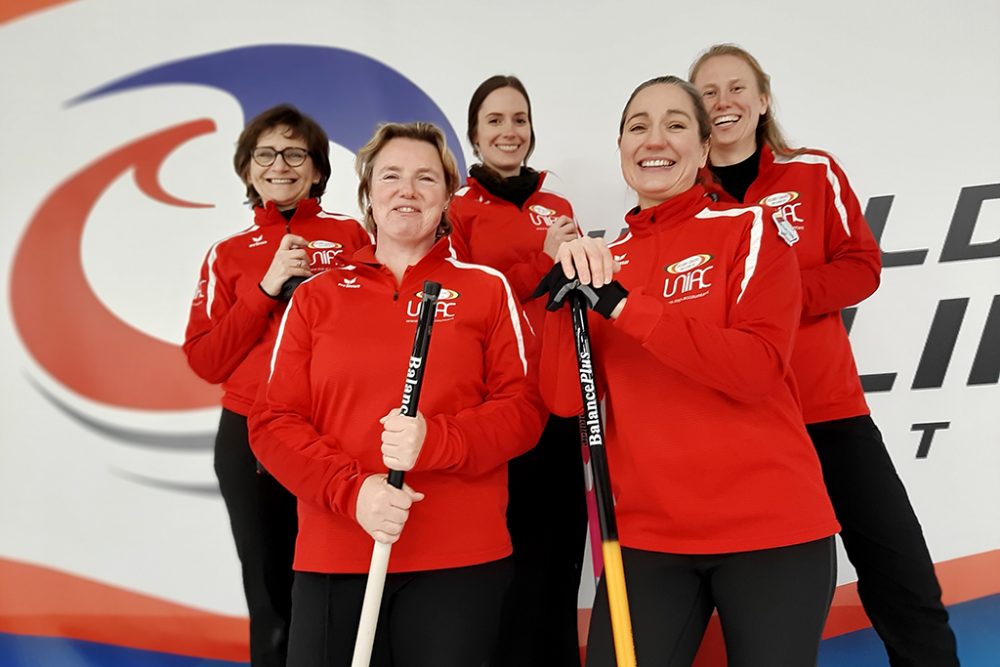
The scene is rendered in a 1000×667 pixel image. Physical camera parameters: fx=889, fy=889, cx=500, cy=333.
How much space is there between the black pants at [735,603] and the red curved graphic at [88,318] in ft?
7.79

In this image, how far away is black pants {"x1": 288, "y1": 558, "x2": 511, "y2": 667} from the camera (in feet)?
5.36

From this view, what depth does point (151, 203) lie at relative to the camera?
355 cm

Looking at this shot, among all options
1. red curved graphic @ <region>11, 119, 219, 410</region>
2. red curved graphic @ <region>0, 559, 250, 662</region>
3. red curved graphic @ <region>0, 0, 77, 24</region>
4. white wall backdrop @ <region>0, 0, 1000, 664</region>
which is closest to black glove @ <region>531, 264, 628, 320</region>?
white wall backdrop @ <region>0, 0, 1000, 664</region>

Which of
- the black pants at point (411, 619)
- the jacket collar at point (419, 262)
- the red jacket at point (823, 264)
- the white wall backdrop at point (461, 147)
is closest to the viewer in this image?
the black pants at point (411, 619)

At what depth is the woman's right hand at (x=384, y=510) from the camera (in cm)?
157

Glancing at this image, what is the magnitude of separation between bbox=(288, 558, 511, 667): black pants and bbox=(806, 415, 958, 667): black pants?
0.99 m

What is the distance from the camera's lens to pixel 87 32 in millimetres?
3592

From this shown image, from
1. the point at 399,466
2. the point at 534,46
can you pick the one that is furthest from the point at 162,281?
the point at 399,466

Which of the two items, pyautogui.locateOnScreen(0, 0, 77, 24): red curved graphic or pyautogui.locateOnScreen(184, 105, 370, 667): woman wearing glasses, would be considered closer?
pyautogui.locateOnScreen(184, 105, 370, 667): woman wearing glasses

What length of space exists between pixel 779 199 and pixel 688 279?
72 cm

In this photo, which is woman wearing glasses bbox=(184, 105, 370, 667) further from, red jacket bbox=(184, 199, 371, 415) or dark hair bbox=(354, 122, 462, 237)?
dark hair bbox=(354, 122, 462, 237)

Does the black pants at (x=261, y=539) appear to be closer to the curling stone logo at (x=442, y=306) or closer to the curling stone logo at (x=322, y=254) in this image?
the curling stone logo at (x=322, y=254)

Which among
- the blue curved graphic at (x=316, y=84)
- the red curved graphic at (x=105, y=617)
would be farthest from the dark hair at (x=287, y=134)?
the red curved graphic at (x=105, y=617)

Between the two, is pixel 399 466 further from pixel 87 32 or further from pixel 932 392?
pixel 87 32
